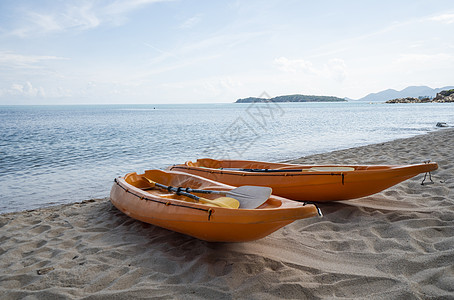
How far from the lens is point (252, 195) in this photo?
3125mm

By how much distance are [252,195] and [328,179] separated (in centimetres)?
133

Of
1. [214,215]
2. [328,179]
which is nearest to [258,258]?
[214,215]

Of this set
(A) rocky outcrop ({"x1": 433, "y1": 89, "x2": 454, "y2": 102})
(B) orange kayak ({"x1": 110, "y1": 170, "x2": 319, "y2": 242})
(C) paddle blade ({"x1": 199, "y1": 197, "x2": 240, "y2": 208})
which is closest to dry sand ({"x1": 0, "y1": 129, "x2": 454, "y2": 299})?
(B) orange kayak ({"x1": 110, "y1": 170, "x2": 319, "y2": 242})

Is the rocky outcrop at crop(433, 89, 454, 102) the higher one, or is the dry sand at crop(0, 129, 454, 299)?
the rocky outcrop at crop(433, 89, 454, 102)

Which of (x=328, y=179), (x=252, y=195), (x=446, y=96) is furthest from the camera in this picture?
(x=446, y=96)

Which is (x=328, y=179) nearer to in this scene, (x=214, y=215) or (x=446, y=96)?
(x=214, y=215)

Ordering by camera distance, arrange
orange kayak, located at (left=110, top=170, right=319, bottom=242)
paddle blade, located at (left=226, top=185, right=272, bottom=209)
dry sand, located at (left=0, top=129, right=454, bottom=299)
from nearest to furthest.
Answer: dry sand, located at (left=0, top=129, right=454, bottom=299)
orange kayak, located at (left=110, top=170, right=319, bottom=242)
paddle blade, located at (left=226, top=185, right=272, bottom=209)

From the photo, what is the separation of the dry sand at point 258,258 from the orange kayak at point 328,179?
23 cm

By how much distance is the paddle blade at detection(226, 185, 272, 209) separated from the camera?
2.99 metres

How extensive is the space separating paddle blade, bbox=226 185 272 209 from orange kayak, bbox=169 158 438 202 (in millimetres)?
1162

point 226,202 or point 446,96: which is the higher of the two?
point 446,96

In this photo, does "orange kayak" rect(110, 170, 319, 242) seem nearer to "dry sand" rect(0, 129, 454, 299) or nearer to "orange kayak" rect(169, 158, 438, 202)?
"dry sand" rect(0, 129, 454, 299)

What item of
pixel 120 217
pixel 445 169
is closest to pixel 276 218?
pixel 120 217

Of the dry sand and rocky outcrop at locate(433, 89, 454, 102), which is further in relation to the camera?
rocky outcrop at locate(433, 89, 454, 102)
